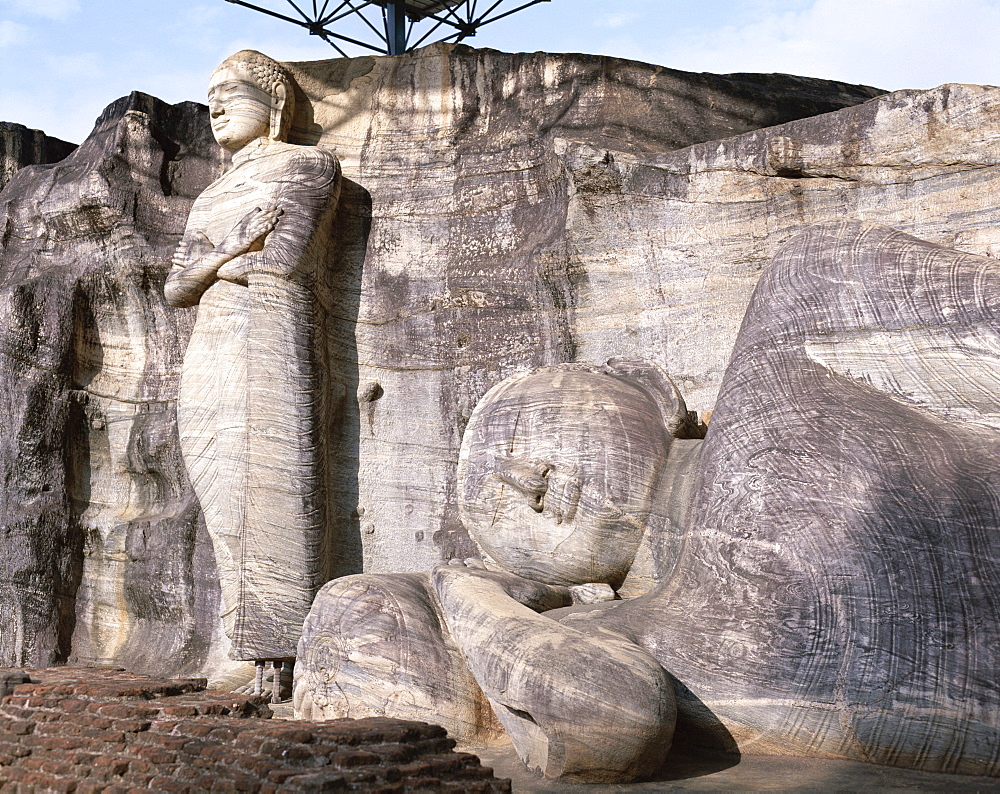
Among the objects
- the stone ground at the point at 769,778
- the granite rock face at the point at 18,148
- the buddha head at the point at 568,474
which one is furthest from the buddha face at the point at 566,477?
the granite rock face at the point at 18,148

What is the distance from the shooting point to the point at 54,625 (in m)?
5.94

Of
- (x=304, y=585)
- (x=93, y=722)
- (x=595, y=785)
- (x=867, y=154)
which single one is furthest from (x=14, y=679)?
(x=867, y=154)

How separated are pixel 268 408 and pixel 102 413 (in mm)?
1579

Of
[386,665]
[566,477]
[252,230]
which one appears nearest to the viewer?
[386,665]

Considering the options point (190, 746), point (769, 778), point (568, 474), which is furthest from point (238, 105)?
point (769, 778)

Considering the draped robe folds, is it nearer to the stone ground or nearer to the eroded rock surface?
the eroded rock surface

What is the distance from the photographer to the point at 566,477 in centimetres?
379

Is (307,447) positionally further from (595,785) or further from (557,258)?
(595,785)

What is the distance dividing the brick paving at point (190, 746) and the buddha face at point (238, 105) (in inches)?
119

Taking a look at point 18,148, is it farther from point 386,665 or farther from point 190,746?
point 190,746

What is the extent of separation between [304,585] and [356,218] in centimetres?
194

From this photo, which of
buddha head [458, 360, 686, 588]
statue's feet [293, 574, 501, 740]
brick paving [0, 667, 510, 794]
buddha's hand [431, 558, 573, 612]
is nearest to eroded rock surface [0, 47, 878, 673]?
buddha head [458, 360, 686, 588]

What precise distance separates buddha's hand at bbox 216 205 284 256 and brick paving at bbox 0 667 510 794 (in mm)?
2258

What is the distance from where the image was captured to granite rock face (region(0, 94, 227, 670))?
5875 millimetres
